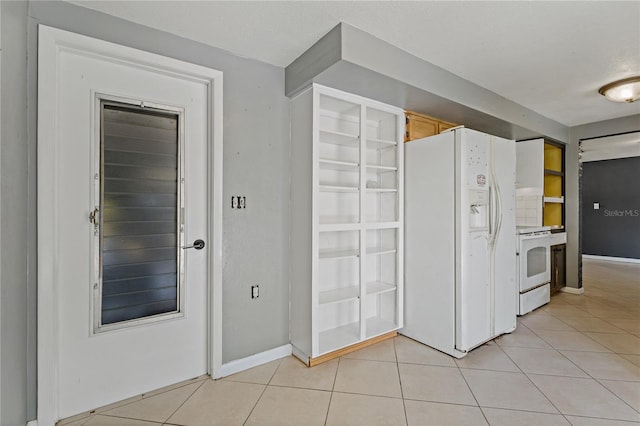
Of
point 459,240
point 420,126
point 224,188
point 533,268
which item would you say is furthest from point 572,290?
point 224,188

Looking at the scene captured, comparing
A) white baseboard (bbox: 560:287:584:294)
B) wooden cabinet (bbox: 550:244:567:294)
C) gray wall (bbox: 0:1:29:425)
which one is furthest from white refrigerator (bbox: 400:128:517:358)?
gray wall (bbox: 0:1:29:425)

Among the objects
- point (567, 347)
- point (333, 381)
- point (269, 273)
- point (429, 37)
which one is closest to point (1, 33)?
point (269, 273)

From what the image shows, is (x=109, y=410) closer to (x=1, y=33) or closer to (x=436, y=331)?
(x=1, y=33)

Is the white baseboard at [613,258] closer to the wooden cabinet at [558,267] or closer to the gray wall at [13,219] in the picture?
the wooden cabinet at [558,267]

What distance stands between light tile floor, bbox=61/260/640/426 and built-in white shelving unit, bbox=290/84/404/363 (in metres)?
0.32

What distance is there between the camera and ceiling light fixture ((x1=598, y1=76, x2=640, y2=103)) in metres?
2.71

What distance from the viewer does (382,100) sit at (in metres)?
2.60

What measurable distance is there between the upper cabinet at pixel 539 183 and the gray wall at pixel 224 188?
347 centimetres

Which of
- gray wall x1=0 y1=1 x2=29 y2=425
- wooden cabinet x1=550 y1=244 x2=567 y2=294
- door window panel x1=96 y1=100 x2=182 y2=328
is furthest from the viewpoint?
wooden cabinet x1=550 y1=244 x2=567 y2=294

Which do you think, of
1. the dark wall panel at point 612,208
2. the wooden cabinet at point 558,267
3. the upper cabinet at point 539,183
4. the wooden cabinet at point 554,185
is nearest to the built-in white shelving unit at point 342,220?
the upper cabinet at point 539,183

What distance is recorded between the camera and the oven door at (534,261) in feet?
11.1

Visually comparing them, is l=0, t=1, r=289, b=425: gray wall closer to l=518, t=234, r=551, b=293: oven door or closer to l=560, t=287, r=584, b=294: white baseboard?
l=518, t=234, r=551, b=293: oven door

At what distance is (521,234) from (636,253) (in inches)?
229

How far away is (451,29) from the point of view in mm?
1969
